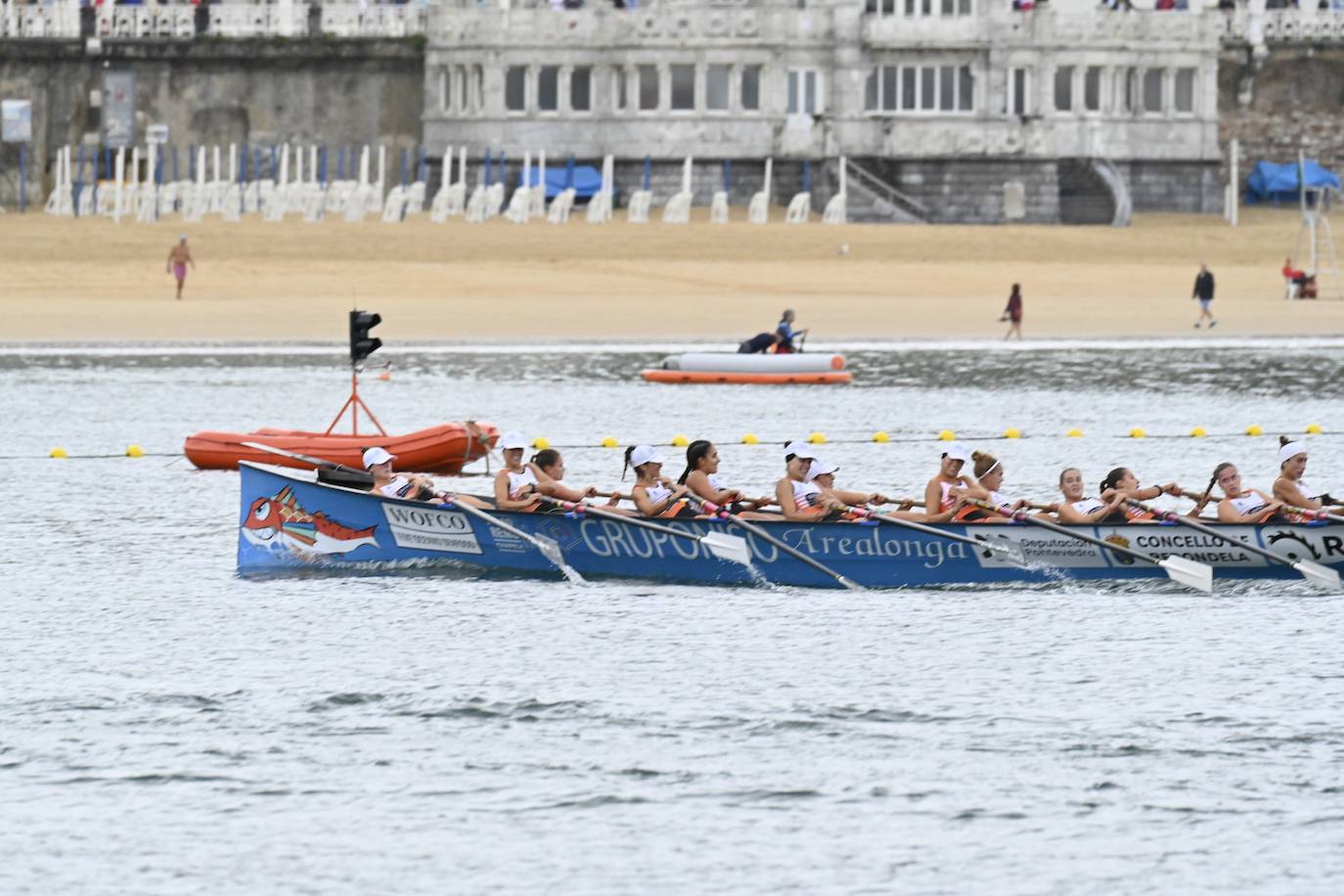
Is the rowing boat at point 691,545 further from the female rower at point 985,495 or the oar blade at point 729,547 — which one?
the female rower at point 985,495

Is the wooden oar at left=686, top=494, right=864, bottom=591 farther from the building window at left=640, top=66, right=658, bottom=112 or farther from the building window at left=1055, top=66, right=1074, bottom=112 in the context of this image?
the building window at left=1055, top=66, right=1074, bottom=112

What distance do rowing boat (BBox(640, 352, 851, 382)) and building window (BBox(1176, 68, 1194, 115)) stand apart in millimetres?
34305

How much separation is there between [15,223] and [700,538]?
5341 cm

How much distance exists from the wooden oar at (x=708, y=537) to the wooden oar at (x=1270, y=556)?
4.33m

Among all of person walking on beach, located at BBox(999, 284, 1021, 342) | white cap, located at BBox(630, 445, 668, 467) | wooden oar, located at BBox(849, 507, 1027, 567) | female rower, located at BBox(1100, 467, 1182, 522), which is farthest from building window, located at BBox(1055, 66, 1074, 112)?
white cap, located at BBox(630, 445, 668, 467)

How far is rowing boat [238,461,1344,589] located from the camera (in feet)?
94.8

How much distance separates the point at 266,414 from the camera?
49.0 m

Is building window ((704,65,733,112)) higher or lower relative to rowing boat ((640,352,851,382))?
higher

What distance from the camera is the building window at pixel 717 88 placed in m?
84.0

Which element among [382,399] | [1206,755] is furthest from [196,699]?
[382,399]

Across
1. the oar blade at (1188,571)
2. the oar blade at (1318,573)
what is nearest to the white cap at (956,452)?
the oar blade at (1188,571)

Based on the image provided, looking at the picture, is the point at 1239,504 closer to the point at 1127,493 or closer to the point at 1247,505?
the point at 1247,505

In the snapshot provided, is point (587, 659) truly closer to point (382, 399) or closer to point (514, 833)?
point (514, 833)

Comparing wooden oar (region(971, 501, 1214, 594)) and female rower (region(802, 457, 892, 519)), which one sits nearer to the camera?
wooden oar (region(971, 501, 1214, 594))
